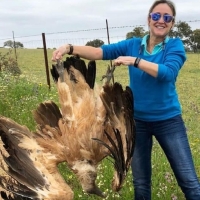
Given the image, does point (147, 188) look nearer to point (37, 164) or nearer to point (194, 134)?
point (37, 164)

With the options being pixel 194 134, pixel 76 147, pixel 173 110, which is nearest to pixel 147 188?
pixel 173 110

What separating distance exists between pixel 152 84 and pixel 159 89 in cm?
8

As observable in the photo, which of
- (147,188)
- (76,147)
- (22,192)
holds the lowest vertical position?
(147,188)

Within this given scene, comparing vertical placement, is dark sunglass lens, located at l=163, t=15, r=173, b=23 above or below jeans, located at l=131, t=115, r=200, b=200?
above

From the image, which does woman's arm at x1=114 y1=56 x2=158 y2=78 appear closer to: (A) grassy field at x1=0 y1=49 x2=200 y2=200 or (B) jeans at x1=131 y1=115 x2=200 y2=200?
(B) jeans at x1=131 y1=115 x2=200 y2=200

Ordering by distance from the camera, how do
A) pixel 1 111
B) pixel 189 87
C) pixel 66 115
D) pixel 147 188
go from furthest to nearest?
1. pixel 189 87
2. pixel 1 111
3. pixel 147 188
4. pixel 66 115

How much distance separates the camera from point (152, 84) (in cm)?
383

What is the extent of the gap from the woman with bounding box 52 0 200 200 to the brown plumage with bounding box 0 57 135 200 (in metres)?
0.31

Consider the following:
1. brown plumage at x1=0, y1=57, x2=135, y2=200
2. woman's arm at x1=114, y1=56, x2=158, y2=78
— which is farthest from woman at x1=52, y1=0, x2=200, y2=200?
brown plumage at x1=0, y1=57, x2=135, y2=200

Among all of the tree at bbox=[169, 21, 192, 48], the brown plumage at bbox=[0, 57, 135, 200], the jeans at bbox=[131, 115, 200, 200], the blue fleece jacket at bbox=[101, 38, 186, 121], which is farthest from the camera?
the tree at bbox=[169, 21, 192, 48]

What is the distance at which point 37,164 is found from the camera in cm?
349

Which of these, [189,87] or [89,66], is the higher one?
[89,66]

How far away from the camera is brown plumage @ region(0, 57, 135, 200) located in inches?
131

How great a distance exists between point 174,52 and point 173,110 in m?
0.58
